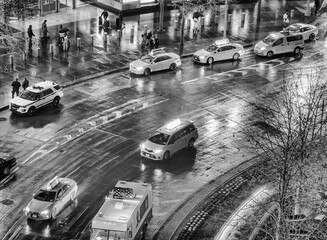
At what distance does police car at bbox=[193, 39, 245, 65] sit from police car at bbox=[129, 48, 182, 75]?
2189mm

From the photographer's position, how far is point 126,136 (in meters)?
52.3

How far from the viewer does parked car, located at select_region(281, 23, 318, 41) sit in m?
73.0

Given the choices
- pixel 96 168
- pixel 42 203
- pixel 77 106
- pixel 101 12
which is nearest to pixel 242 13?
pixel 101 12

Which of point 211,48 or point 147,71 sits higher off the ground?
point 211,48

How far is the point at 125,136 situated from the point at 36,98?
305 inches

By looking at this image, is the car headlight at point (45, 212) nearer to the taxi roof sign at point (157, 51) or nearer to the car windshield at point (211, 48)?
the taxi roof sign at point (157, 51)

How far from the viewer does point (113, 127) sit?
53406 mm

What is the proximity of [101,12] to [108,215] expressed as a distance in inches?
1700

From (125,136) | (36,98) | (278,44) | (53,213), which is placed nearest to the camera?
(53,213)

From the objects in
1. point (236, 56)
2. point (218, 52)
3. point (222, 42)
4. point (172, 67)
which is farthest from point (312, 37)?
point (172, 67)

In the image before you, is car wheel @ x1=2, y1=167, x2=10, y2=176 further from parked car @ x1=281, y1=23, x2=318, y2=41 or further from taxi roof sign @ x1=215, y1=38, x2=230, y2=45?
parked car @ x1=281, y1=23, x2=318, y2=41

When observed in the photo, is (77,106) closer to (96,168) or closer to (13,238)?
(96,168)

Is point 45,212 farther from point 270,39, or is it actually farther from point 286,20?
point 286,20

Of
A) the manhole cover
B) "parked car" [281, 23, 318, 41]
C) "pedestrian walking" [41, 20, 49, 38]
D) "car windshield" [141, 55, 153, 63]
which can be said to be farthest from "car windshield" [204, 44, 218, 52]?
the manhole cover
